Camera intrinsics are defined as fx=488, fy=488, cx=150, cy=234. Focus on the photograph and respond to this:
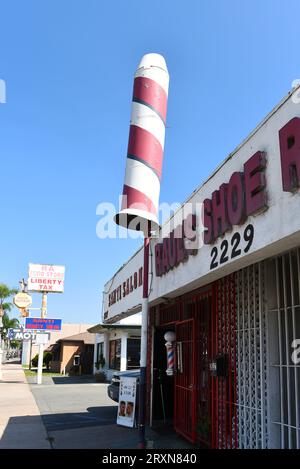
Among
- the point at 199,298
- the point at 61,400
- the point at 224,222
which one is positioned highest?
the point at 224,222

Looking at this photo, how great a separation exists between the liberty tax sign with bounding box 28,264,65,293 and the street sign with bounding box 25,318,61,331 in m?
8.66

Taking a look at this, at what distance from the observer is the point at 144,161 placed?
7.62m

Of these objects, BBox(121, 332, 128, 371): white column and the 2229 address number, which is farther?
BBox(121, 332, 128, 371): white column

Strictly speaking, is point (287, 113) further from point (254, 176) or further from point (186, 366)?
point (186, 366)

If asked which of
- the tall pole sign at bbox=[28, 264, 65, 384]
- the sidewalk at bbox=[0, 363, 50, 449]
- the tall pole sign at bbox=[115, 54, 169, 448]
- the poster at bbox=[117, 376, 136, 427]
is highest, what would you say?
the tall pole sign at bbox=[28, 264, 65, 384]

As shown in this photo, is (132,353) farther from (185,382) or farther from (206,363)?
(206,363)

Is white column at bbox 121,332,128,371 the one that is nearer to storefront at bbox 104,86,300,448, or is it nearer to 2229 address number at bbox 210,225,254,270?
storefront at bbox 104,86,300,448

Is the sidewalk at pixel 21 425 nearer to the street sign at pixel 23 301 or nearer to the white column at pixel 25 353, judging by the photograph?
the street sign at pixel 23 301

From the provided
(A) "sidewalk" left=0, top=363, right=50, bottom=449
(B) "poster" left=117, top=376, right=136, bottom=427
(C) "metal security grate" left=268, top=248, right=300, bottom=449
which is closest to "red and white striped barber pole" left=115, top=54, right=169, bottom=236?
(C) "metal security grate" left=268, top=248, right=300, bottom=449

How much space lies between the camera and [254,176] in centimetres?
547

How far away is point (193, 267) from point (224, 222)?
1522mm

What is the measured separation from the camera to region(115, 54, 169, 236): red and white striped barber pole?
24.6ft
